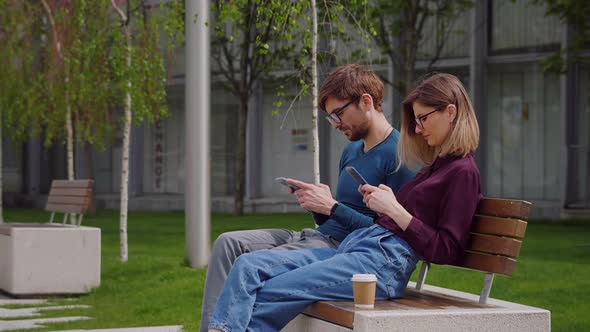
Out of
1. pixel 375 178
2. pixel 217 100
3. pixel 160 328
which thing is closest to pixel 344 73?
pixel 375 178

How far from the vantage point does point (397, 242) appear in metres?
4.41

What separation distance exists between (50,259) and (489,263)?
6694 millimetres

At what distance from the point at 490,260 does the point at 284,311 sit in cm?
81

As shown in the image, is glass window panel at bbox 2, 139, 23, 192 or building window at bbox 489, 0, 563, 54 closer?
building window at bbox 489, 0, 563, 54

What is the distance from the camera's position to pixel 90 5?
1747cm

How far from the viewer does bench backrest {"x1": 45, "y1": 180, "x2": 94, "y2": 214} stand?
1060 cm

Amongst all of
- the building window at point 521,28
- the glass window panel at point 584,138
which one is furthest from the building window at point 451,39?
the glass window panel at point 584,138

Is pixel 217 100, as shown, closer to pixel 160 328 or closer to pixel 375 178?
pixel 160 328

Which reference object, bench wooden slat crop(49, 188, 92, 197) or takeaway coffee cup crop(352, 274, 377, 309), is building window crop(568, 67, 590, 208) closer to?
bench wooden slat crop(49, 188, 92, 197)

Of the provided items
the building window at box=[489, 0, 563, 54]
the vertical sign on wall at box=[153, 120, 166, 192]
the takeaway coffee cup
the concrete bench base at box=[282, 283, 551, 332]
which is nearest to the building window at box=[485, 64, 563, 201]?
the building window at box=[489, 0, 563, 54]

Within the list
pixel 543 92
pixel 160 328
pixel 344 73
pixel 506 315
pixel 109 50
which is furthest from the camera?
pixel 543 92

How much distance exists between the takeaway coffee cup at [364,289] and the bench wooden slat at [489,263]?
53cm

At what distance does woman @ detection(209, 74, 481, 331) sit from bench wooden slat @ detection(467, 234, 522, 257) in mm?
61

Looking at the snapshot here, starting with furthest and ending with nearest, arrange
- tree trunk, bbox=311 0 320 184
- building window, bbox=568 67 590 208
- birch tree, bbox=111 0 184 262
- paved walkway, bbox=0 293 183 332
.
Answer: building window, bbox=568 67 590 208 < birch tree, bbox=111 0 184 262 < tree trunk, bbox=311 0 320 184 < paved walkway, bbox=0 293 183 332
